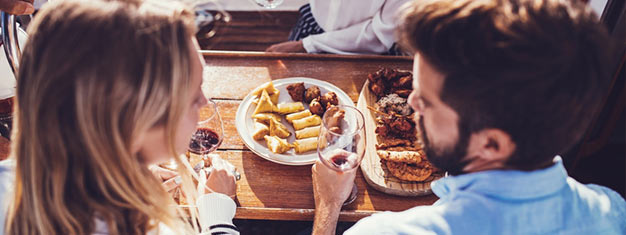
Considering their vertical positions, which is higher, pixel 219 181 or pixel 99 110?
pixel 99 110

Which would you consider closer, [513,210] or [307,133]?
[513,210]

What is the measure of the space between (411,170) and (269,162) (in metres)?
0.43

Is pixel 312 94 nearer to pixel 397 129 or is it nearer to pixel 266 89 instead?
pixel 266 89

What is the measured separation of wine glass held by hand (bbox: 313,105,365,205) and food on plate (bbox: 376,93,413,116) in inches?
10.3

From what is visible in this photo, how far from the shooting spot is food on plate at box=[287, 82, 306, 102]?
1.48 metres

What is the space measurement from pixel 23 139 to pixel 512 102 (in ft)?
2.81

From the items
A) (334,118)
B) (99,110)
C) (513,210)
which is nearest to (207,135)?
(334,118)

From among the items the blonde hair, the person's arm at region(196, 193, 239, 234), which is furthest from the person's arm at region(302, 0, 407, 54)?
the blonde hair

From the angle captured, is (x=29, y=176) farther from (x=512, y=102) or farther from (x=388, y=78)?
(x=388, y=78)

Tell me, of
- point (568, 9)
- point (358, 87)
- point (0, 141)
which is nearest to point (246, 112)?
point (358, 87)

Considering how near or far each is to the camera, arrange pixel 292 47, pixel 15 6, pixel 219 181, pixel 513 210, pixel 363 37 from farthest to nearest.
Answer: pixel 292 47, pixel 363 37, pixel 219 181, pixel 15 6, pixel 513 210

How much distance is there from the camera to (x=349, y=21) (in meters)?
1.95

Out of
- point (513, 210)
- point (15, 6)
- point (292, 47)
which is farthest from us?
point (292, 47)

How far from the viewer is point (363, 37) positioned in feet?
6.23
